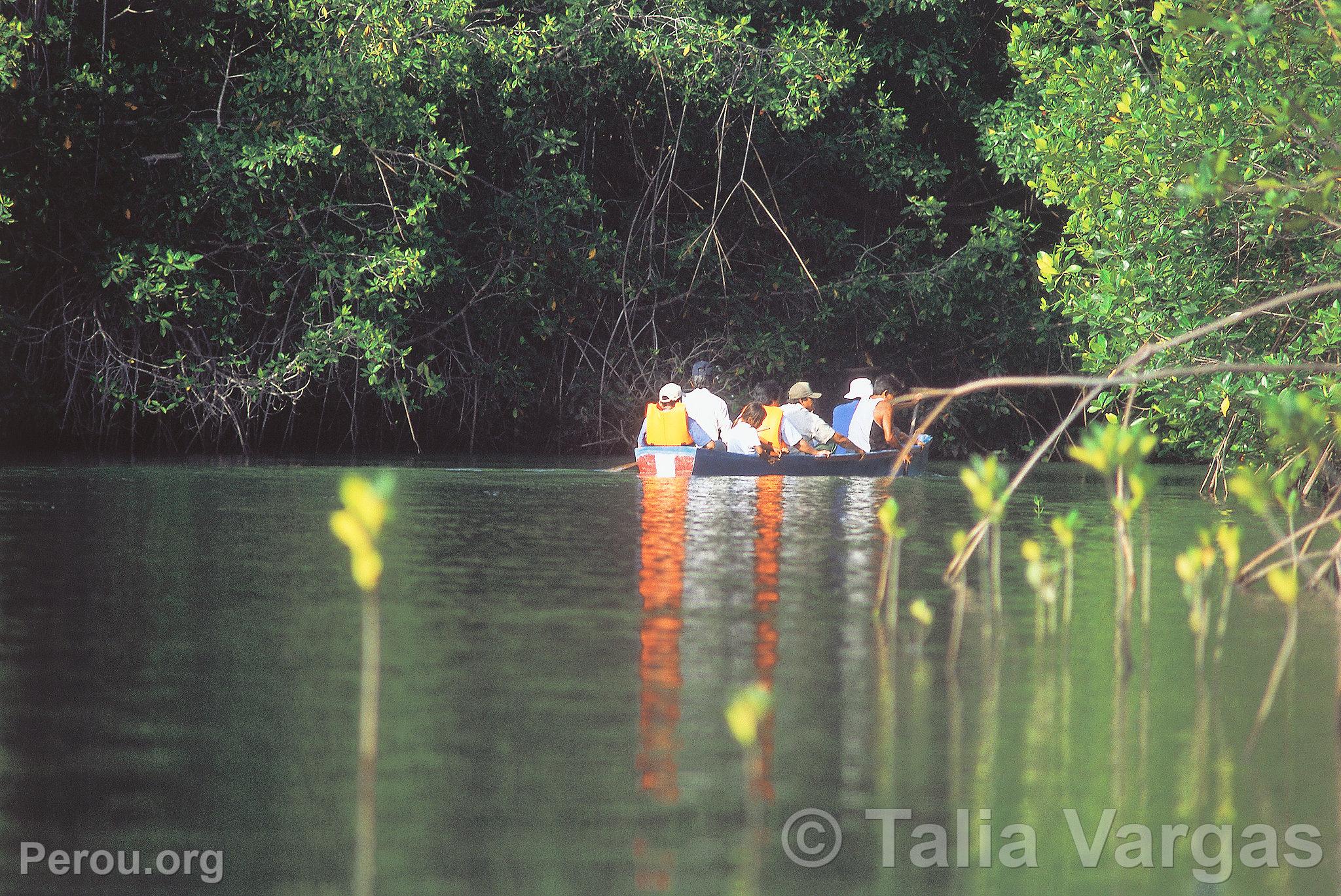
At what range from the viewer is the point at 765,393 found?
17.3 metres

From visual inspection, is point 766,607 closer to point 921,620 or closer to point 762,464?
point 921,620

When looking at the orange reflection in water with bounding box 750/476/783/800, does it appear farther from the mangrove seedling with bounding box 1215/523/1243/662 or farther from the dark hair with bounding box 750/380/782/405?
the dark hair with bounding box 750/380/782/405

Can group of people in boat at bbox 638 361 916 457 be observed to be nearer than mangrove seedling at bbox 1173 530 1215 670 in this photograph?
No

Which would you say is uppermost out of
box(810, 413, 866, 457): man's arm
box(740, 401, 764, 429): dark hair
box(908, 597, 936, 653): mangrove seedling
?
box(740, 401, 764, 429): dark hair

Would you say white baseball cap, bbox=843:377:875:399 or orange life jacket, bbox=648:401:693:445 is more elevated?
white baseball cap, bbox=843:377:875:399

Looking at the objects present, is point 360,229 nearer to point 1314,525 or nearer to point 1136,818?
point 1314,525

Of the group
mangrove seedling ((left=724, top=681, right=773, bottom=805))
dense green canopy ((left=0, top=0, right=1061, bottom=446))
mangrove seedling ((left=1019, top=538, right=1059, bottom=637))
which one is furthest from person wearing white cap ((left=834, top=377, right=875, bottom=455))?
mangrove seedling ((left=724, top=681, right=773, bottom=805))

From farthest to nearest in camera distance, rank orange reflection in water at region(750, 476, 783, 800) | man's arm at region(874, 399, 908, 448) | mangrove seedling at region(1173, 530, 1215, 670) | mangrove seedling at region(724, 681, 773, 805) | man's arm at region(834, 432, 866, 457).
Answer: man's arm at region(874, 399, 908, 448) → man's arm at region(834, 432, 866, 457) → mangrove seedling at region(1173, 530, 1215, 670) → orange reflection in water at region(750, 476, 783, 800) → mangrove seedling at region(724, 681, 773, 805)

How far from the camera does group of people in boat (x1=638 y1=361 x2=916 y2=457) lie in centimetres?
1627

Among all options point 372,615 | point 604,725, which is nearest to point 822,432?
point 604,725

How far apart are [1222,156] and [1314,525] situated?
196 cm

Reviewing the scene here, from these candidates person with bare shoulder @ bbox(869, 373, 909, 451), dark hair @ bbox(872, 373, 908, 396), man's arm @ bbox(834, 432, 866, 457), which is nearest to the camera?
man's arm @ bbox(834, 432, 866, 457)

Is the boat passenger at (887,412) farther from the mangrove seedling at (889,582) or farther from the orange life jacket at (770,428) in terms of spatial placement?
the mangrove seedling at (889,582)

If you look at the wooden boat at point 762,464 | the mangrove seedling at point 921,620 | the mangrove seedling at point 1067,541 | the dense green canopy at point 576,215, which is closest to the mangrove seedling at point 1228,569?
the mangrove seedling at point 1067,541
